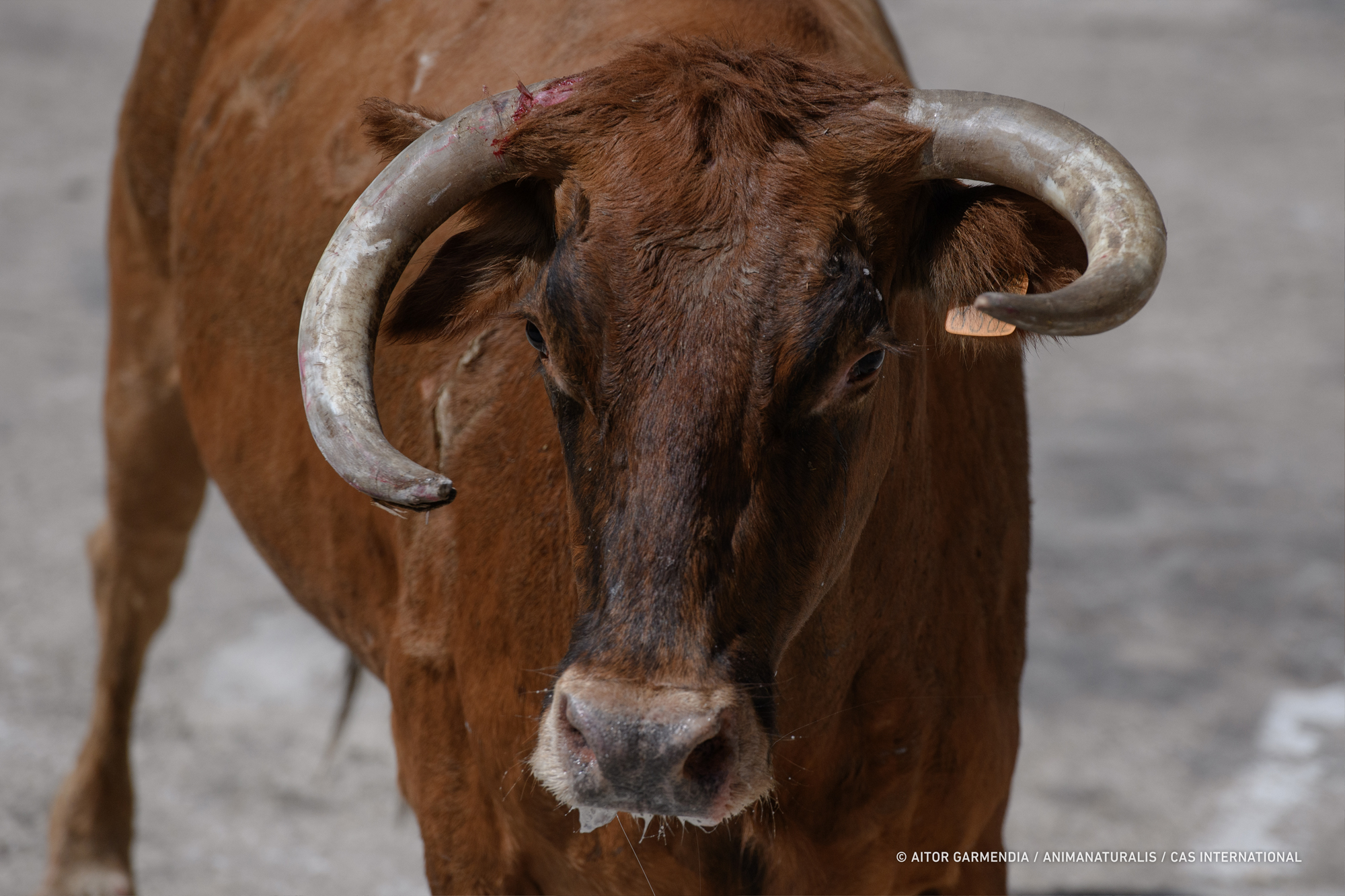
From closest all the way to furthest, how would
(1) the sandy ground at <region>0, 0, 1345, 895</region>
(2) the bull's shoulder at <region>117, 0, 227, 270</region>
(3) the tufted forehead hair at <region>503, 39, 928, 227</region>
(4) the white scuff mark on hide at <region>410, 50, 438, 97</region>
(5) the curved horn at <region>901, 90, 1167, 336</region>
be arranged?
(5) the curved horn at <region>901, 90, 1167, 336</region> < (3) the tufted forehead hair at <region>503, 39, 928, 227</region> < (4) the white scuff mark on hide at <region>410, 50, 438, 97</region> < (2) the bull's shoulder at <region>117, 0, 227, 270</region> < (1) the sandy ground at <region>0, 0, 1345, 895</region>

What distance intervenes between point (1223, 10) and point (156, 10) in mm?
10298

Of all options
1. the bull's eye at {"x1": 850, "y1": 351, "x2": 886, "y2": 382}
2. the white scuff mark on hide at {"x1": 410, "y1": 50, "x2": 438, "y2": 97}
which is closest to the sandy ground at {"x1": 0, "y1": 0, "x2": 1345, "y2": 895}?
the white scuff mark on hide at {"x1": 410, "y1": 50, "x2": 438, "y2": 97}

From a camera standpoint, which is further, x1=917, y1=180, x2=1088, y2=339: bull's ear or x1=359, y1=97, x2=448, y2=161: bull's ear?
x1=359, y1=97, x2=448, y2=161: bull's ear

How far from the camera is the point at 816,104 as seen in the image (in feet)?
6.46

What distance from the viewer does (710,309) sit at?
1.78 meters

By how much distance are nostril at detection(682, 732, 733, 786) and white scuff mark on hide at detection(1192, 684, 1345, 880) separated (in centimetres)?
305

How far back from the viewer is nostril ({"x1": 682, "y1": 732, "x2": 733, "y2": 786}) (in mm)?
1746

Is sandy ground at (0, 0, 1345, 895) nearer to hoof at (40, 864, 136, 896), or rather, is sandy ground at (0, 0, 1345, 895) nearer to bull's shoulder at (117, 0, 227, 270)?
hoof at (40, 864, 136, 896)

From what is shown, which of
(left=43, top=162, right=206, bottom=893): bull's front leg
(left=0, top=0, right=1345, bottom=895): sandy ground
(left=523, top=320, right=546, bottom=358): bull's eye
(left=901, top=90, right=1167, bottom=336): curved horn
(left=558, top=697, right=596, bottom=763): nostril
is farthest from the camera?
(left=0, top=0, right=1345, bottom=895): sandy ground

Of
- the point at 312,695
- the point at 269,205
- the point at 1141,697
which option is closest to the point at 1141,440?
the point at 1141,697

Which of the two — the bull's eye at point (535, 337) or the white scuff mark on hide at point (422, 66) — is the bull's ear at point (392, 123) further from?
the white scuff mark on hide at point (422, 66)

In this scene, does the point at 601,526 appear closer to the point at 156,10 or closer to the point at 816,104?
the point at 816,104

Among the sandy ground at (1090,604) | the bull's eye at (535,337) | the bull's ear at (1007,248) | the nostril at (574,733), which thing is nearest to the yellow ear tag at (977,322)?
the bull's ear at (1007,248)

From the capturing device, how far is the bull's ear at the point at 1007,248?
6.42ft
